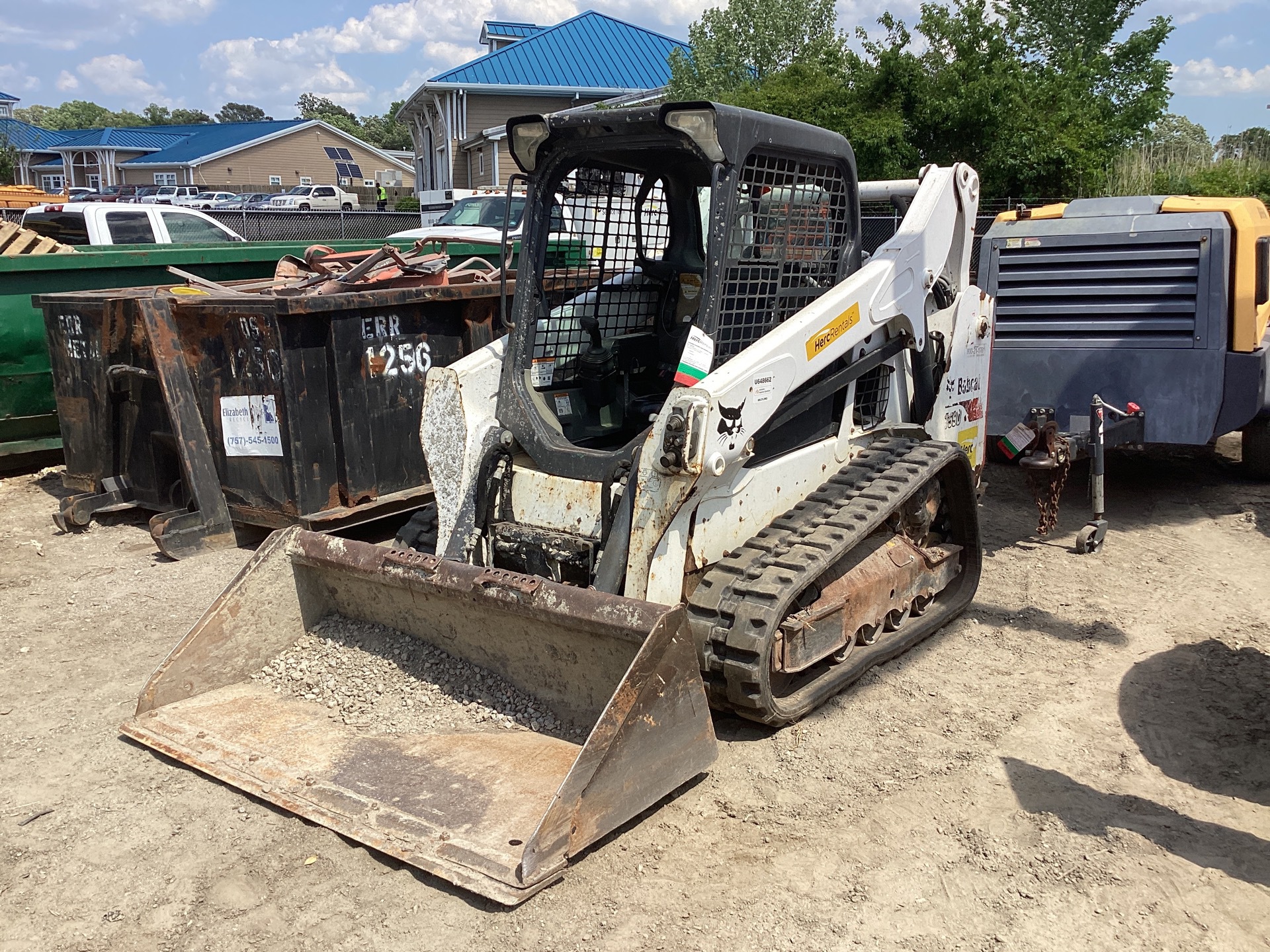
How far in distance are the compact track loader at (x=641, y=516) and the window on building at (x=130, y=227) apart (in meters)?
8.32

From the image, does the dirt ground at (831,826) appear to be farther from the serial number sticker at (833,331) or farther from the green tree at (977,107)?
the green tree at (977,107)

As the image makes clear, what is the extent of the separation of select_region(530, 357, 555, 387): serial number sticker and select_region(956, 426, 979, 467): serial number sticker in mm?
2250

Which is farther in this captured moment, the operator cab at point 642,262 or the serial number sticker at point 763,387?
the operator cab at point 642,262

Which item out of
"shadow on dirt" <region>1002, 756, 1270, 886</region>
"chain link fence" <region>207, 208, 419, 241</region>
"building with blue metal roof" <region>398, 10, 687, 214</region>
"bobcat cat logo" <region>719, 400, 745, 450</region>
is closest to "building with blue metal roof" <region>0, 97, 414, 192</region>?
"building with blue metal roof" <region>398, 10, 687, 214</region>

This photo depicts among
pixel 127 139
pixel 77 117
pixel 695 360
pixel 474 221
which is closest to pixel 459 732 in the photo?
pixel 695 360

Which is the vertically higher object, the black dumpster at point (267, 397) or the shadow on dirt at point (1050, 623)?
the black dumpster at point (267, 397)

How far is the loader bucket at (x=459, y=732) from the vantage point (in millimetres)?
3115

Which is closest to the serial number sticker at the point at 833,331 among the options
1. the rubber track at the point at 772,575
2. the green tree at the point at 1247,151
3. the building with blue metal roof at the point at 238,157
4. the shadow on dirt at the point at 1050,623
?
the rubber track at the point at 772,575

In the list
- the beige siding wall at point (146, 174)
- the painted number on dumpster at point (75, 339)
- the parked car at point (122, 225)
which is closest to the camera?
the painted number on dumpster at point (75, 339)

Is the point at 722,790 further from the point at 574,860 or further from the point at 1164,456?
the point at 1164,456

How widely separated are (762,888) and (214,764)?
6.05 feet

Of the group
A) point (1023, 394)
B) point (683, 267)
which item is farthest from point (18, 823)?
point (1023, 394)

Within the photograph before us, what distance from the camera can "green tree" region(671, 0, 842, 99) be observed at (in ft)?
83.5

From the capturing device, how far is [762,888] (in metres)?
3.11
